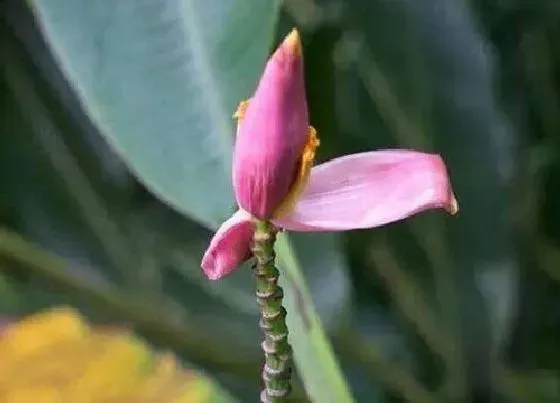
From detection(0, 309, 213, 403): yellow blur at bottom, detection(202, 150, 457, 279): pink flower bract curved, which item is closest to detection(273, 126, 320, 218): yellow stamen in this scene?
detection(202, 150, 457, 279): pink flower bract curved

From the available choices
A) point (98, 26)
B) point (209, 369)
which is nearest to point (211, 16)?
point (98, 26)

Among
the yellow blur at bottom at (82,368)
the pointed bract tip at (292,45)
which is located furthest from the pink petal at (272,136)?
the yellow blur at bottom at (82,368)

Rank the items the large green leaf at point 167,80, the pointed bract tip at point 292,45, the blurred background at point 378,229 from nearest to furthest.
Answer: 1. the pointed bract tip at point 292,45
2. the large green leaf at point 167,80
3. the blurred background at point 378,229

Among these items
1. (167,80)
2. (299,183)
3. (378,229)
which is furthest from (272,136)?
(378,229)

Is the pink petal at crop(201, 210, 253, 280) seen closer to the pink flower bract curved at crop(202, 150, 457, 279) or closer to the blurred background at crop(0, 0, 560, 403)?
the pink flower bract curved at crop(202, 150, 457, 279)

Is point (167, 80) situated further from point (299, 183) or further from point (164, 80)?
point (299, 183)

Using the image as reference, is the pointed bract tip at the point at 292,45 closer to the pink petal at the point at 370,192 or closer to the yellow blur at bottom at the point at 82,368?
the pink petal at the point at 370,192
